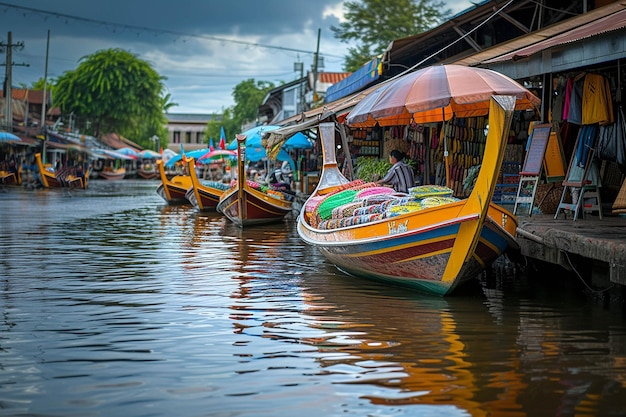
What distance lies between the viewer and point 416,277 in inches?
344

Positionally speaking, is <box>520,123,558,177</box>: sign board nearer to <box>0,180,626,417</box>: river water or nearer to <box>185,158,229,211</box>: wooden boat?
<box>0,180,626,417</box>: river water

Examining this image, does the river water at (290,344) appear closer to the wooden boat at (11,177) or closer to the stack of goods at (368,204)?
the stack of goods at (368,204)

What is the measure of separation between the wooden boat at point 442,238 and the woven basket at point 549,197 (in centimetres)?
225

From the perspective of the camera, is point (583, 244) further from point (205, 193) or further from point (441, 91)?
point (205, 193)

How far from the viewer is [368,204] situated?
10.0m

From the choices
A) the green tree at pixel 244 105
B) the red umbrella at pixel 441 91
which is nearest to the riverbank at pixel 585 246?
the red umbrella at pixel 441 91

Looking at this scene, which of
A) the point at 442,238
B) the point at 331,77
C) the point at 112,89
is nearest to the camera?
the point at 442,238

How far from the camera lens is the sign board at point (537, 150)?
34.2 ft

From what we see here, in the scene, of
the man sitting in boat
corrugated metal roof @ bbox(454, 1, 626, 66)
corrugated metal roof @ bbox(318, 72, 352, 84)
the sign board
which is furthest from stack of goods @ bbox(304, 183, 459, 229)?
corrugated metal roof @ bbox(318, 72, 352, 84)

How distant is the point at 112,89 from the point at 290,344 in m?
57.1

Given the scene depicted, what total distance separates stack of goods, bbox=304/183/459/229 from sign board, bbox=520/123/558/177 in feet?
5.22

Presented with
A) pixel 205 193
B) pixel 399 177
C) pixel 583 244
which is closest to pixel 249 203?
pixel 205 193

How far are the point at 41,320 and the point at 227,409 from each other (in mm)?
3233

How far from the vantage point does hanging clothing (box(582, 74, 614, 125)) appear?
9.59 meters
